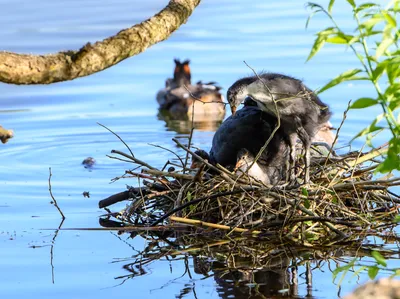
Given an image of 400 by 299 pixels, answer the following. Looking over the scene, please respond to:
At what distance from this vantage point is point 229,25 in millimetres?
15422

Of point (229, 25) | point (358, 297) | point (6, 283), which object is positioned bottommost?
point (6, 283)

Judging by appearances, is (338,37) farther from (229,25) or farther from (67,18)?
(67,18)

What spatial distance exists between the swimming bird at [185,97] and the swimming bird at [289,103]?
508 centimetres

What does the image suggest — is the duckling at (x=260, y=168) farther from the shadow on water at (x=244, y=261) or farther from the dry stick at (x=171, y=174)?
the shadow on water at (x=244, y=261)

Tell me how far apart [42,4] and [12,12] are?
942 mm

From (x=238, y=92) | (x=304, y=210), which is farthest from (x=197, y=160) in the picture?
(x=304, y=210)

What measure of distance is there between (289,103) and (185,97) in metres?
6.33

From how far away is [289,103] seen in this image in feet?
22.6

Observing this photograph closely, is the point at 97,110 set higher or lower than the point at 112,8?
lower

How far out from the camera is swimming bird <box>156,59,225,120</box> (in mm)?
12406

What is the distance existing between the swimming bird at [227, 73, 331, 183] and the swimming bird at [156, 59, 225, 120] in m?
5.08

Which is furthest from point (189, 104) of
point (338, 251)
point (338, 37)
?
point (338, 37)

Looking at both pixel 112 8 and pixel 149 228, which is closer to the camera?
pixel 149 228

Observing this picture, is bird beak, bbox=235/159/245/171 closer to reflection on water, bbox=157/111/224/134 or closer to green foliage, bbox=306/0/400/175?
green foliage, bbox=306/0/400/175
